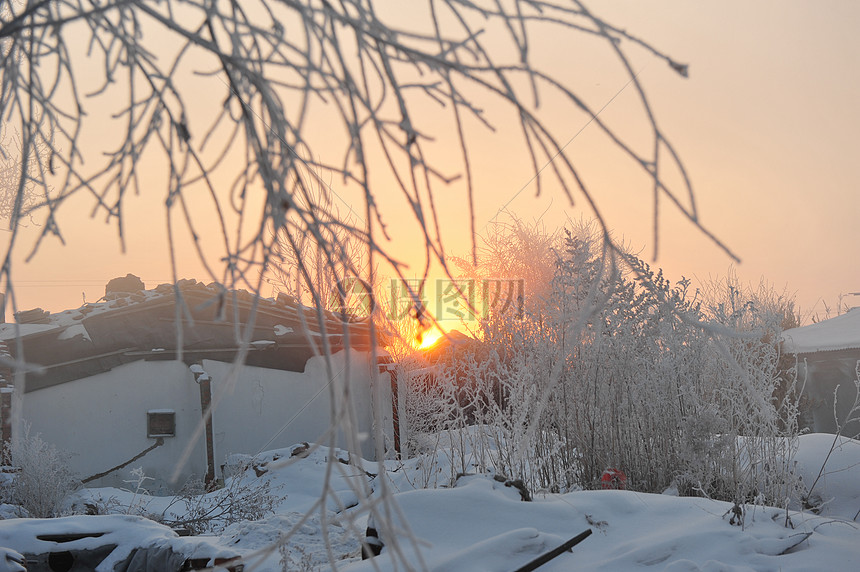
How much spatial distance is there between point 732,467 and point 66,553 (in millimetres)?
5283

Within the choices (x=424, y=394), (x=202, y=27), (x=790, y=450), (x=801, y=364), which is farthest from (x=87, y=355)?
(x=801, y=364)

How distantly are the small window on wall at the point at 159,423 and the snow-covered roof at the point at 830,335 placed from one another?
12524 millimetres

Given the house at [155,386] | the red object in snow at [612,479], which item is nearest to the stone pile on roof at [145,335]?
the house at [155,386]

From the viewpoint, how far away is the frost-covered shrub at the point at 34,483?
9.16 meters

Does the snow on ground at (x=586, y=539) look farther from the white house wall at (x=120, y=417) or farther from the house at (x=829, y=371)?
the house at (x=829, y=371)

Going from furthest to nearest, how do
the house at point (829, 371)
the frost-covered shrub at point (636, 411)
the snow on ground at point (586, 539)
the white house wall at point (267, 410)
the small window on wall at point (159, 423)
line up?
the house at point (829, 371), the white house wall at point (267, 410), the small window on wall at point (159, 423), the frost-covered shrub at point (636, 411), the snow on ground at point (586, 539)

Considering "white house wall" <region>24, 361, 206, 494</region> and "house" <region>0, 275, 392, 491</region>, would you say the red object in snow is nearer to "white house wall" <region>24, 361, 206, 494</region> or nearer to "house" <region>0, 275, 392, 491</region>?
"house" <region>0, 275, 392, 491</region>

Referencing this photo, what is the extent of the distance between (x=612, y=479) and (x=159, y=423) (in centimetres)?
944

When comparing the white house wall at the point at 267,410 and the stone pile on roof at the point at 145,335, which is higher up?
the stone pile on roof at the point at 145,335

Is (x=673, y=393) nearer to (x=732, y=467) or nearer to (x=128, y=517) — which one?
(x=732, y=467)

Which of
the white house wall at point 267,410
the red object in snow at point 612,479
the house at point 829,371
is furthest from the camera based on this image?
the house at point 829,371

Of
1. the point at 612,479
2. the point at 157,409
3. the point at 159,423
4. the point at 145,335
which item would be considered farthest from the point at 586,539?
the point at 145,335

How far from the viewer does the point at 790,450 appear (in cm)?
626

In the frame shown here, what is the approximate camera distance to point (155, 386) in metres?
13.0
